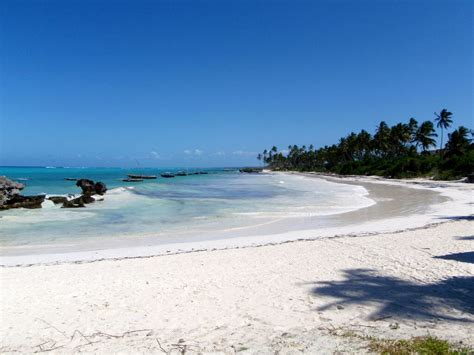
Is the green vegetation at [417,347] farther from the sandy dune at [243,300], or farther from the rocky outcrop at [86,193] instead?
the rocky outcrop at [86,193]

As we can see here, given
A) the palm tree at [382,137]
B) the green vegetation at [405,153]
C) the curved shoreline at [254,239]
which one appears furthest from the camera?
the palm tree at [382,137]

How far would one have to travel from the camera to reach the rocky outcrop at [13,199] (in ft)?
95.5

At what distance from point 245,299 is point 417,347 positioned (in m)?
3.43

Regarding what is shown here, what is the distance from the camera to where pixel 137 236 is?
53.5ft

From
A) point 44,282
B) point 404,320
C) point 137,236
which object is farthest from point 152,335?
point 137,236

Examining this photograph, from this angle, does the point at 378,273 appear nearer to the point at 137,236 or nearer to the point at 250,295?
the point at 250,295

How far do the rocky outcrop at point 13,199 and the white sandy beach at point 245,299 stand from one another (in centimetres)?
1970

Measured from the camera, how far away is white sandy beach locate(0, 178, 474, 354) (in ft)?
17.4

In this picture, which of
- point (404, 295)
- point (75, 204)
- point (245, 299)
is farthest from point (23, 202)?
point (404, 295)

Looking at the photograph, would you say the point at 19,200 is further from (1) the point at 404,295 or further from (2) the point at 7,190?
(1) the point at 404,295

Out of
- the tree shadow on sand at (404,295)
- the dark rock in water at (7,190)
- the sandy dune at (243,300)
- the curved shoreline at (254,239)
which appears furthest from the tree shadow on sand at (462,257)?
the dark rock in water at (7,190)

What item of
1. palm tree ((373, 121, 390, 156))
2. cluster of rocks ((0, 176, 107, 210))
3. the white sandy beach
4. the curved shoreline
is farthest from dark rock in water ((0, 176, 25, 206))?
palm tree ((373, 121, 390, 156))

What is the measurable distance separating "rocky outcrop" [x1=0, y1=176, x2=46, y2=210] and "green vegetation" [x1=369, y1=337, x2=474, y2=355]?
101 ft

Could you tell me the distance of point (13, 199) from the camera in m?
30.2
